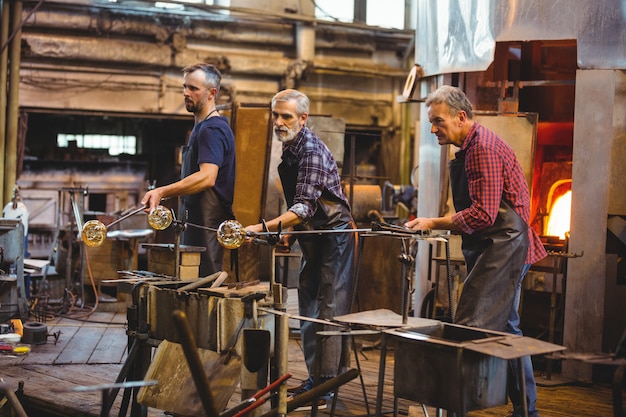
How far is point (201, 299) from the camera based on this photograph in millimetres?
4684

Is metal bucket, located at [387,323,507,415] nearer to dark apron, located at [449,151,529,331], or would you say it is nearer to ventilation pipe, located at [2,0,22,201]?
dark apron, located at [449,151,529,331]

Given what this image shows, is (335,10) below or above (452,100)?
above

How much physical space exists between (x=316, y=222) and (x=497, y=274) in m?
1.36

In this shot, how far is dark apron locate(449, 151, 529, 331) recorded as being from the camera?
4980 mm

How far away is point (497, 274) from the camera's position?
16.4ft

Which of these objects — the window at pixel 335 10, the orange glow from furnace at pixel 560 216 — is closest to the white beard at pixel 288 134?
the orange glow from furnace at pixel 560 216

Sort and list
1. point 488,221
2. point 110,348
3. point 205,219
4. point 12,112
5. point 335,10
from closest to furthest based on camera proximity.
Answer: point 488,221
point 205,219
point 110,348
point 12,112
point 335,10

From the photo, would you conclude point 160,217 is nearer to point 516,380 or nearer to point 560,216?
point 516,380

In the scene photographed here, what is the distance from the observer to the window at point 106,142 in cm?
1339

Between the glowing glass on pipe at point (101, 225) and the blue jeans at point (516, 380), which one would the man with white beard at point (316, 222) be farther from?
the blue jeans at point (516, 380)

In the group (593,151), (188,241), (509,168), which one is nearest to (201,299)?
(188,241)

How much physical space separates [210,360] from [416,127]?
29.6 feet

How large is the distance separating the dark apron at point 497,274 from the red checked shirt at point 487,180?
0.09m

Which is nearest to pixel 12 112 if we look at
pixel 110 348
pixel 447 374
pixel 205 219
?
pixel 110 348
